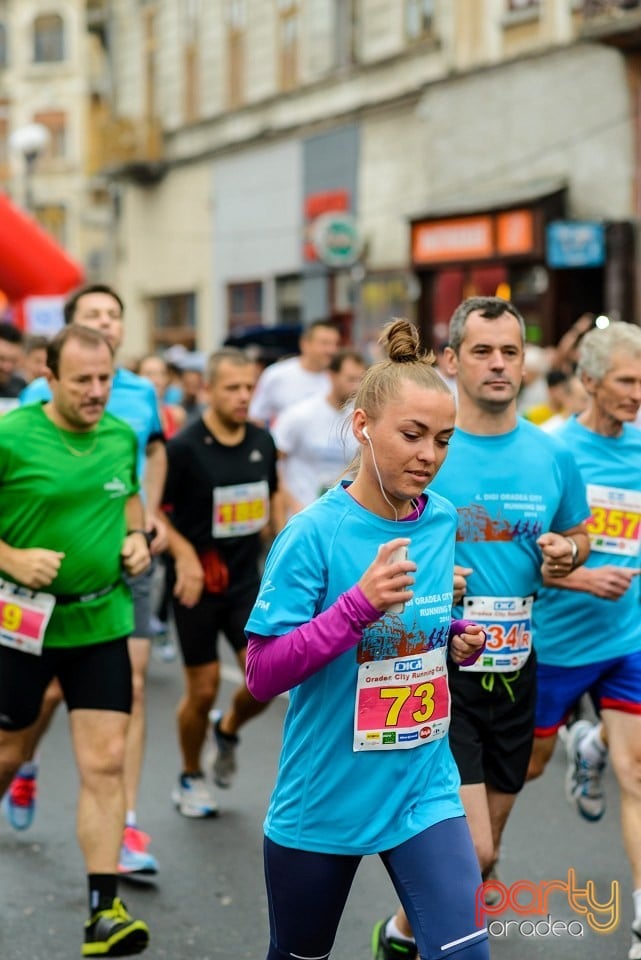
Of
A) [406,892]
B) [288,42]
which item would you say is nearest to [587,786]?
[406,892]

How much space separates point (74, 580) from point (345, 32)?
827 inches

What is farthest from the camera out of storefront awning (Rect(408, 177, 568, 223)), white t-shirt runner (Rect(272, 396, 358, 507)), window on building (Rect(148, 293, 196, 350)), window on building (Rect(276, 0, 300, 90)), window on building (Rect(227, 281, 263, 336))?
window on building (Rect(148, 293, 196, 350))

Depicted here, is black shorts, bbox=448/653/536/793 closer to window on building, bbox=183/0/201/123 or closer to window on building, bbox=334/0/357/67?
window on building, bbox=334/0/357/67

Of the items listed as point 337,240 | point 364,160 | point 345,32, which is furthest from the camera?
point 345,32

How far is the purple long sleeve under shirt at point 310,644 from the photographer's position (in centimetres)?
372

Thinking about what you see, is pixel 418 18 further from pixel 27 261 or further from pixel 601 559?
pixel 601 559

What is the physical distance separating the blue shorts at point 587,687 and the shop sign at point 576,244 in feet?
43.5

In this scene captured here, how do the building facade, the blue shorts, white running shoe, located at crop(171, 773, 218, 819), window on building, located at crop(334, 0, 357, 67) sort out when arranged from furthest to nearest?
window on building, located at crop(334, 0, 357, 67), the building facade, white running shoe, located at crop(171, 773, 218, 819), the blue shorts

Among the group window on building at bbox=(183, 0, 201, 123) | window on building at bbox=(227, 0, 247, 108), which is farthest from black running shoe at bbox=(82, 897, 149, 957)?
window on building at bbox=(183, 0, 201, 123)

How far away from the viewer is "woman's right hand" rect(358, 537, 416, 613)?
3.66m

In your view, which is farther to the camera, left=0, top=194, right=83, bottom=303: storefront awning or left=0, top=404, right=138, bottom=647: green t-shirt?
left=0, top=194, right=83, bottom=303: storefront awning

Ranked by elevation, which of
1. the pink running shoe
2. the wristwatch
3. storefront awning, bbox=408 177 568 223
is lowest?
the pink running shoe

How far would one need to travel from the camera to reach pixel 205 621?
7.51 m

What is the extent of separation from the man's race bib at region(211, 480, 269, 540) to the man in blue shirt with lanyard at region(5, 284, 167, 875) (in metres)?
0.27
